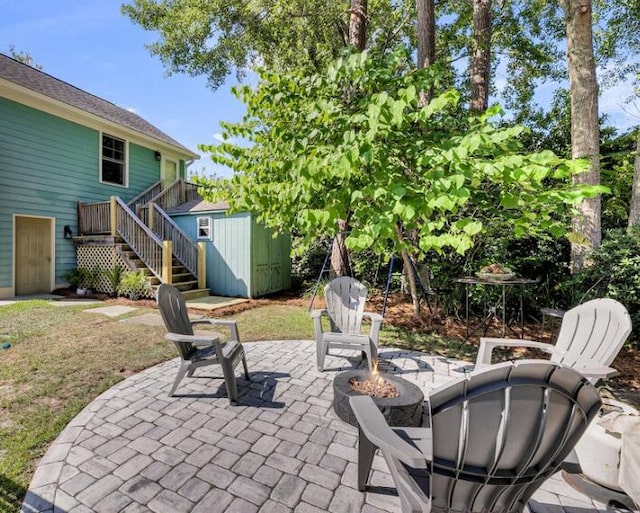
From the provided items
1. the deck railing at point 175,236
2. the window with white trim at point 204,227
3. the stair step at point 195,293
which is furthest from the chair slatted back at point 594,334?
the deck railing at point 175,236

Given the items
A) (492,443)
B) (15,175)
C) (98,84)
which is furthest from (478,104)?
(98,84)

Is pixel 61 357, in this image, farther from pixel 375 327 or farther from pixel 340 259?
pixel 340 259

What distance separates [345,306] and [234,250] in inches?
222

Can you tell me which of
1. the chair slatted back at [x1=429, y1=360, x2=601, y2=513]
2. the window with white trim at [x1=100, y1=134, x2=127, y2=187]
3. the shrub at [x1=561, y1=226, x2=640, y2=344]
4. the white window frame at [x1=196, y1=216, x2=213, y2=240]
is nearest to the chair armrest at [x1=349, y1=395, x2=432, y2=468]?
the chair slatted back at [x1=429, y1=360, x2=601, y2=513]

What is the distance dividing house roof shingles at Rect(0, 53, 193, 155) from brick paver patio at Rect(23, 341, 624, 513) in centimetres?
990

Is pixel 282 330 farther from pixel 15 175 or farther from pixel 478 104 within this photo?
pixel 15 175

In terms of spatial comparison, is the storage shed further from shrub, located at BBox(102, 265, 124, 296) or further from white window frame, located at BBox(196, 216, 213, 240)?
shrub, located at BBox(102, 265, 124, 296)

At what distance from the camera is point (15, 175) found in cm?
857

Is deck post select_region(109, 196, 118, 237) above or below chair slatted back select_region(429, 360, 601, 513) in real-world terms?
above

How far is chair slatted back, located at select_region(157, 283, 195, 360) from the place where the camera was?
3223 mm

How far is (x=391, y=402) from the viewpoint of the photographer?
8.14 ft

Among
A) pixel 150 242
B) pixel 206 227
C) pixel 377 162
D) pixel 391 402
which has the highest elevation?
pixel 206 227

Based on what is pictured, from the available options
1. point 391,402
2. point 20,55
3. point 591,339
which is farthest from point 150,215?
point 20,55

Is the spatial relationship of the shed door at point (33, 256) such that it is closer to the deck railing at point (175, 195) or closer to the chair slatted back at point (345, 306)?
the deck railing at point (175, 195)
